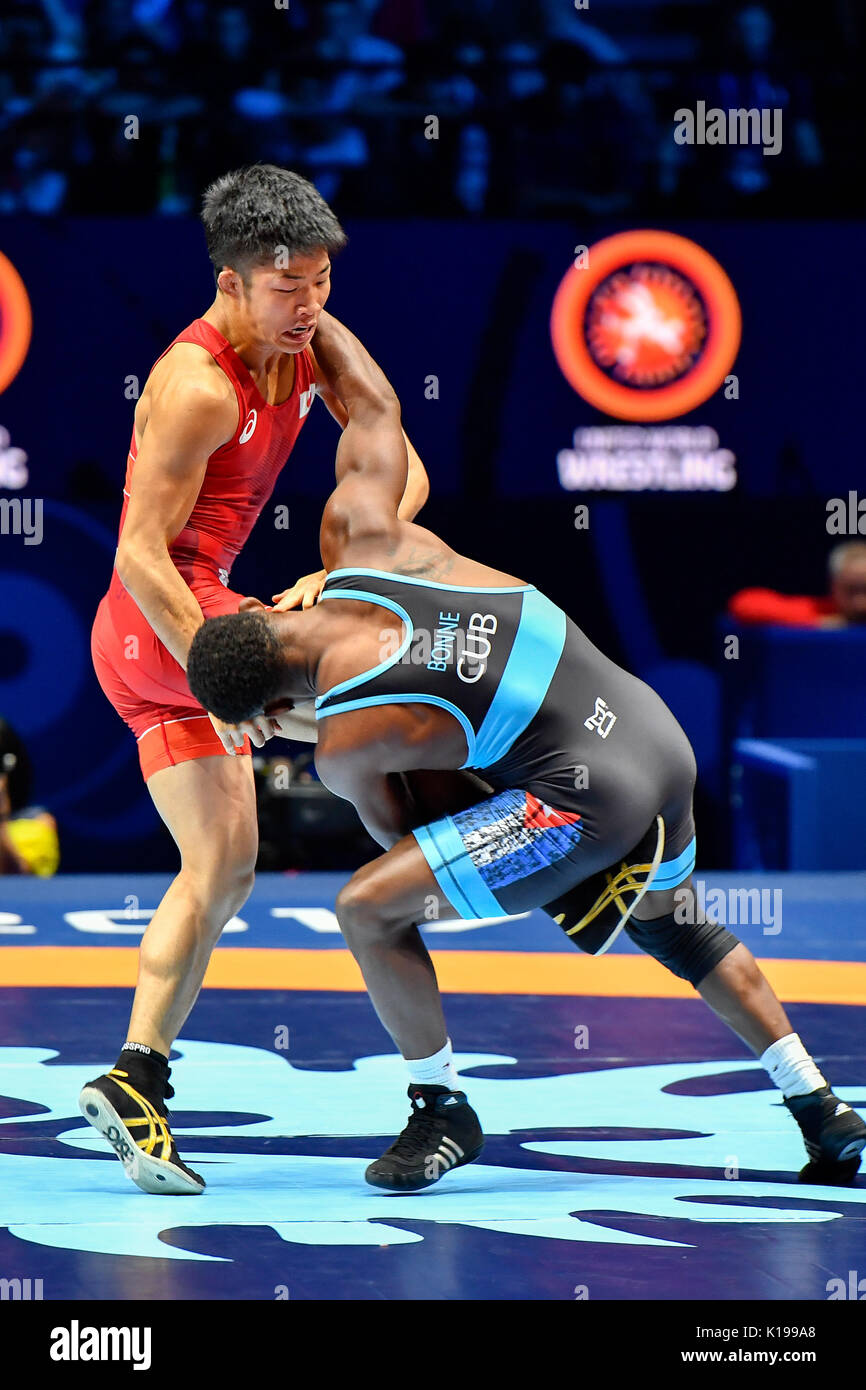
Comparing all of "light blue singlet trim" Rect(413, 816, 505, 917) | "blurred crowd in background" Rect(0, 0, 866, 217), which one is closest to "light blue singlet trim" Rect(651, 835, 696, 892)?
"light blue singlet trim" Rect(413, 816, 505, 917)

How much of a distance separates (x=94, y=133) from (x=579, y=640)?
667 cm

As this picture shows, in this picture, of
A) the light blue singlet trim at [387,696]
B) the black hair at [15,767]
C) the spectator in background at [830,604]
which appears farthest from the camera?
the spectator in background at [830,604]

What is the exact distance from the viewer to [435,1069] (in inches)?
124

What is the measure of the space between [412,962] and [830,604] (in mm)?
6177

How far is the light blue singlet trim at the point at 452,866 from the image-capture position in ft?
9.78

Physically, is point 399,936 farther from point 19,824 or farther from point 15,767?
point 15,767

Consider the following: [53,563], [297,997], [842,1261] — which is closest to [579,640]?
[842,1261]

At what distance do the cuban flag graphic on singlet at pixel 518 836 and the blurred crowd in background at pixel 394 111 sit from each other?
253 inches

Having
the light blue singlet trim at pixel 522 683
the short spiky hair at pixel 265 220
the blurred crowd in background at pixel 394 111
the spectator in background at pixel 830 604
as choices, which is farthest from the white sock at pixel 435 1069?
the blurred crowd in background at pixel 394 111

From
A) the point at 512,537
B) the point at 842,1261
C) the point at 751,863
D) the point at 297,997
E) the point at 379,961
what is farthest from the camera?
the point at 512,537

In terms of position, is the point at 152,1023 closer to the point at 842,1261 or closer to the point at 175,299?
the point at 842,1261

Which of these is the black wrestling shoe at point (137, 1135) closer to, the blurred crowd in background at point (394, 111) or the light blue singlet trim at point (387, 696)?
the light blue singlet trim at point (387, 696)

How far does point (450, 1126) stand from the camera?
3129 millimetres

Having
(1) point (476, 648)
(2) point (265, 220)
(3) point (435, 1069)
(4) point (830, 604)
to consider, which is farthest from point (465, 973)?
(4) point (830, 604)
